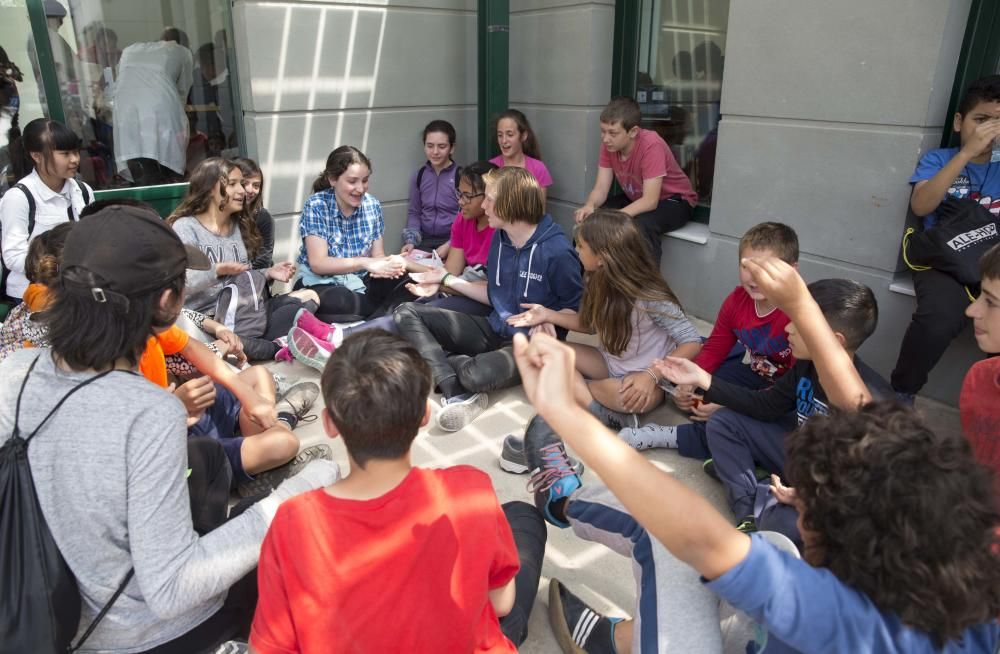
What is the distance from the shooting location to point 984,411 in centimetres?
185

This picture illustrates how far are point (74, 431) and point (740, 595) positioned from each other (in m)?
1.27

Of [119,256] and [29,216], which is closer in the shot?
[119,256]

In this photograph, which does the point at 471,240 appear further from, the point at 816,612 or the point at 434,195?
the point at 816,612

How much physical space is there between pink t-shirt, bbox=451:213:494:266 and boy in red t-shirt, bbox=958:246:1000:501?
2.64 m

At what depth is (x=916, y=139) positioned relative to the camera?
3.27m

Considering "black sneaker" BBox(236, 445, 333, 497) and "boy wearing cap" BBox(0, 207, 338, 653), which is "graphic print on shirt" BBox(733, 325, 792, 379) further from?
"boy wearing cap" BBox(0, 207, 338, 653)

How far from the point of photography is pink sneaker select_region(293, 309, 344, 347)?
381cm

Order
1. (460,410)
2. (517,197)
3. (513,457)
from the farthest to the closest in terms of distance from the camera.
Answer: (517,197) < (460,410) < (513,457)

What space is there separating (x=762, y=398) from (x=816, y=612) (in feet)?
5.10

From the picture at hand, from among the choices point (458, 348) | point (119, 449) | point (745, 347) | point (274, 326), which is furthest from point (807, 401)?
point (274, 326)

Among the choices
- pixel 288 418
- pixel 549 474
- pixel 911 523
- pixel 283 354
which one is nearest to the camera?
pixel 911 523

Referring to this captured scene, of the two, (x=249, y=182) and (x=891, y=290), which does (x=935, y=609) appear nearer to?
(x=891, y=290)

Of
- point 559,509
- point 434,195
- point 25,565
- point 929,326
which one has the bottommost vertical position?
point 559,509

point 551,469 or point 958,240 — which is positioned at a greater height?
point 958,240
